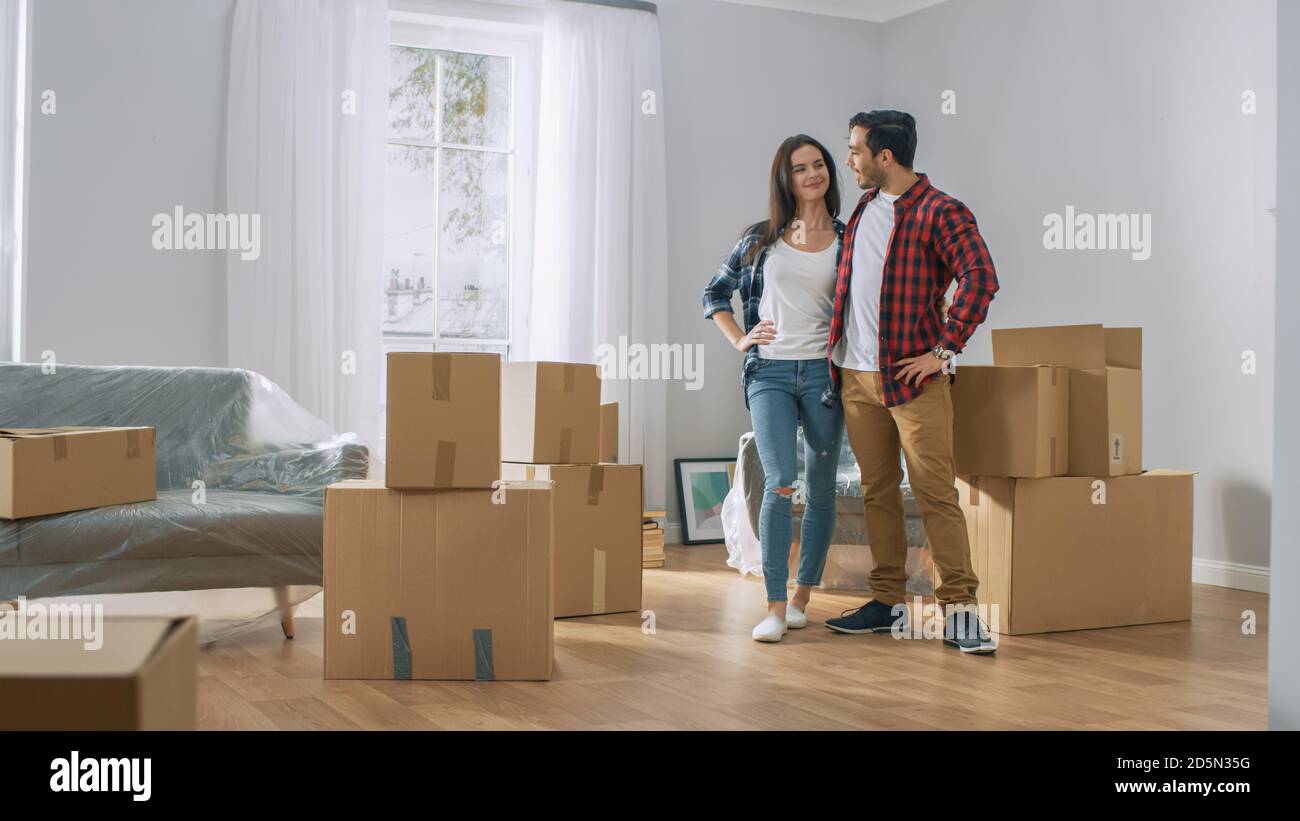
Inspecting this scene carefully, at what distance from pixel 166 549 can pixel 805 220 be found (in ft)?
5.91

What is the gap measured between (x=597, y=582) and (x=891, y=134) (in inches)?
59.5

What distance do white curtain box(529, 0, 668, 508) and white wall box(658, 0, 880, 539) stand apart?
16 centimetres

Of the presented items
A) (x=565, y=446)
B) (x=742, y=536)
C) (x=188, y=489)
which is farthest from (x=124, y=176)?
(x=742, y=536)

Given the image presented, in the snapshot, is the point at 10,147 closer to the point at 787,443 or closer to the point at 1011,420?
the point at 787,443

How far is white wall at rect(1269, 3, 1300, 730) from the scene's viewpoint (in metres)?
1.76

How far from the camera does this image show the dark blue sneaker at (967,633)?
9.27 feet

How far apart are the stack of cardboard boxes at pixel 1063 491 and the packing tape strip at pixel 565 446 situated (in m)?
1.12

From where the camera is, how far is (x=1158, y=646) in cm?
297

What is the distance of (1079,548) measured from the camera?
3.17m

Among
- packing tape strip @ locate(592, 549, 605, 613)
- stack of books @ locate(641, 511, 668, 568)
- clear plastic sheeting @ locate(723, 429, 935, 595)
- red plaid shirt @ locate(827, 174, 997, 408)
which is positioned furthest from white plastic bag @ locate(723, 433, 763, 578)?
red plaid shirt @ locate(827, 174, 997, 408)

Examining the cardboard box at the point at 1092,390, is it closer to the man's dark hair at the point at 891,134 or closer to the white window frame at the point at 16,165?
the man's dark hair at the point at 891,134

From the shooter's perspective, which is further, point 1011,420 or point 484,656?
point 1011,420

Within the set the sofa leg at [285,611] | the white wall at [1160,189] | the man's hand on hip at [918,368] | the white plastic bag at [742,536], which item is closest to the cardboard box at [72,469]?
the sofa leg at [285,611]
